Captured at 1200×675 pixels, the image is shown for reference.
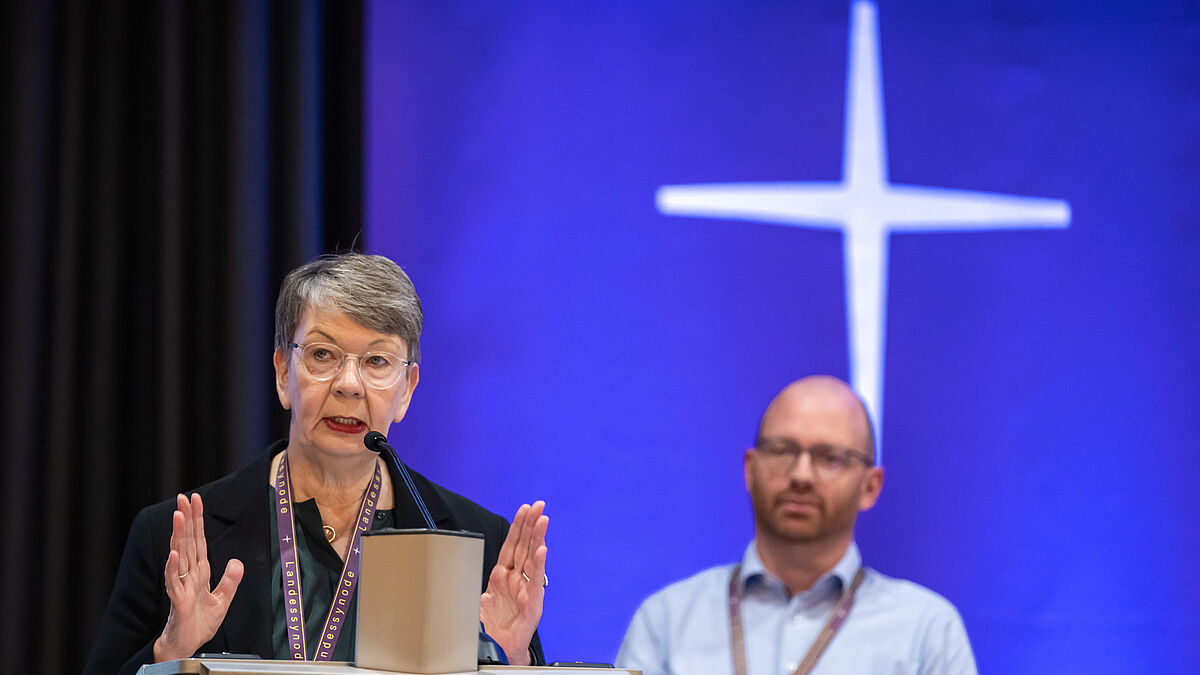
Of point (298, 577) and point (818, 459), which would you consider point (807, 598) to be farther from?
point (298, 577)

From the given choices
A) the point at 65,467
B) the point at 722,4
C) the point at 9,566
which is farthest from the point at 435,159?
the point at 9,566

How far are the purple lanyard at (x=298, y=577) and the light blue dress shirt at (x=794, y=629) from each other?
696mm

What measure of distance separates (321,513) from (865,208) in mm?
1887

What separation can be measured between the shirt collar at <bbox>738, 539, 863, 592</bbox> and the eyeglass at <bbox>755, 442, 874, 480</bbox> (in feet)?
0.58

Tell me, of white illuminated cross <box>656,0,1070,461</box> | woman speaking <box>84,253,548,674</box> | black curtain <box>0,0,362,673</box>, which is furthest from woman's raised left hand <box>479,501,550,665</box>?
white illuminated cross <box>656,0,1070,461</box>

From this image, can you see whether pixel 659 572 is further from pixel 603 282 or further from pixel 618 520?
pixel 603 282

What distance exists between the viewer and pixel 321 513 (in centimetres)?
242

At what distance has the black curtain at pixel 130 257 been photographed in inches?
118

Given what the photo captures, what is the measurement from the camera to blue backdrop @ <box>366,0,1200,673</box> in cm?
346

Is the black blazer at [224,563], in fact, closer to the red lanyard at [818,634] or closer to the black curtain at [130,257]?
the red lanyard at [818,634]

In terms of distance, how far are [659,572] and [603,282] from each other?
83cm

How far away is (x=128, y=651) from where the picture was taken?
2221mm

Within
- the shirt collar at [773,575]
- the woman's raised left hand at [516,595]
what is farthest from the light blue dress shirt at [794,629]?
the woman's raised left hand at [516,595]

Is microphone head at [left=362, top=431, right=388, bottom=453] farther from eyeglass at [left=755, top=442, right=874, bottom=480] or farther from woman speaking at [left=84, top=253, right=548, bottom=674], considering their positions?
eyeglass at [left=755, top=442, right=874, bottom=480]
